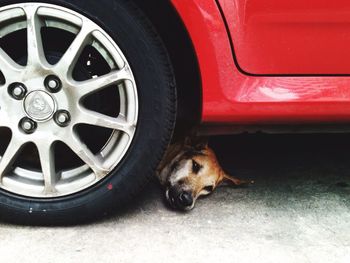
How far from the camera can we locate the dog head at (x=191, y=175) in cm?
242

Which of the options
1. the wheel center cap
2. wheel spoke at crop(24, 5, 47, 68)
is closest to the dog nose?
the wheel center cap

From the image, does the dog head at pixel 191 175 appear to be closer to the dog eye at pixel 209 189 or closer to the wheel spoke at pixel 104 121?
the dog eye at pixel 209 189

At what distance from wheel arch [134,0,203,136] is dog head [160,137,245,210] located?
26 centimetres

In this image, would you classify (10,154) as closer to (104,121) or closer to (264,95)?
(104,121)

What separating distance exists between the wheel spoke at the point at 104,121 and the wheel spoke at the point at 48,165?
168 mm

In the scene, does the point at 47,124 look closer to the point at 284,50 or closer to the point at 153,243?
the point at 153,243

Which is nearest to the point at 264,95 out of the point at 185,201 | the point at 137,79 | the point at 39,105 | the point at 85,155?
the point at 137,79

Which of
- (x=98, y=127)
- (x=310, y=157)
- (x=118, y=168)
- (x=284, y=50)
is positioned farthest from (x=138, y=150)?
(x=310, y=157)

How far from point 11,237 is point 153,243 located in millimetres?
558

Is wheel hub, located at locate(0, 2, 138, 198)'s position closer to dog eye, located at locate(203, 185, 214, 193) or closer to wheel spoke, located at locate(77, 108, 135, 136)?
wheel spoke, located at locate(77, 108, 135, 136)

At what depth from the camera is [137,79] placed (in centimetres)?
209

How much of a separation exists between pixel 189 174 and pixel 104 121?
23.0 inches

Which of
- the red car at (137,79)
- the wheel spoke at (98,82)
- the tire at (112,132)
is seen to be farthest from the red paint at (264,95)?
the wheel spoke at (98,82)

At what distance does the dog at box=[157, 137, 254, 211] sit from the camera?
7.97 feet
